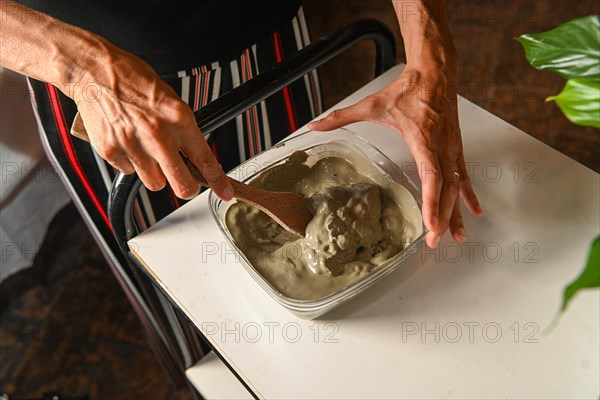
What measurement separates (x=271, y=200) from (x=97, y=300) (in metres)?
0.96

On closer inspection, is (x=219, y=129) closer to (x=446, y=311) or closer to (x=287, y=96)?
→ (x=287, y=96)

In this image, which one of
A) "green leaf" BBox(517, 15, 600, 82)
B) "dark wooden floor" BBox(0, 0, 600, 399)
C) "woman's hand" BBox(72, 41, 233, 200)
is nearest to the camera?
"green leaf" BBox(517, 15, 600, 82)

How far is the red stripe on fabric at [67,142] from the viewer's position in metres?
1.01

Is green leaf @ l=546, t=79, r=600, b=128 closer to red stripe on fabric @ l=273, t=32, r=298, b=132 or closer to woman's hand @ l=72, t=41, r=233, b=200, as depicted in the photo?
woman's hand @ l=72, t=41, r=233, b=200

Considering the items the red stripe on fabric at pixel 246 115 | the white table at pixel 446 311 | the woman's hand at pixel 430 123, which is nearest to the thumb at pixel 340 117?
the woman's hand at pixel 430 123

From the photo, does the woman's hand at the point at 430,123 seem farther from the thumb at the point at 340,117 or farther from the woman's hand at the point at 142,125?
the woman's hand at the point at 142,125

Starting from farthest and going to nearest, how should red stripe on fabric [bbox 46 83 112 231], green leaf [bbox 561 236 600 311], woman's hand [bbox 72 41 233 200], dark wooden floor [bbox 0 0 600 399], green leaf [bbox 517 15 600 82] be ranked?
dark wooden floor [bbox 0 0 600 399] → red stripe on fabric [bbox 46 83 112 231] → woman's hand [bbox 72 41 233 200] → green leaf [bbox 517 15 600 82] → green leaf [bbox 561 236 600 311]

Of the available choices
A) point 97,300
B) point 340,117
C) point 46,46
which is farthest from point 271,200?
point 97,300

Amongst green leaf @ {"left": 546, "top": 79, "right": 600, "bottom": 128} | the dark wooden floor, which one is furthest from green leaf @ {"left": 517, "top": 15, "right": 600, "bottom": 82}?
the dark wooden floor

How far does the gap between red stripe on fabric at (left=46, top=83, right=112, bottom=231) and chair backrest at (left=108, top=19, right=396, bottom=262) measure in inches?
8.2

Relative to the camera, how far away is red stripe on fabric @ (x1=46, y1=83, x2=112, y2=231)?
101cm

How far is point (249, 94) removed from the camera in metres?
0.91

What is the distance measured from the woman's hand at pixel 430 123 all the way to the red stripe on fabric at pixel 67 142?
1.29 feet

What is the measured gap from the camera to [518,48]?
6.81 feet
